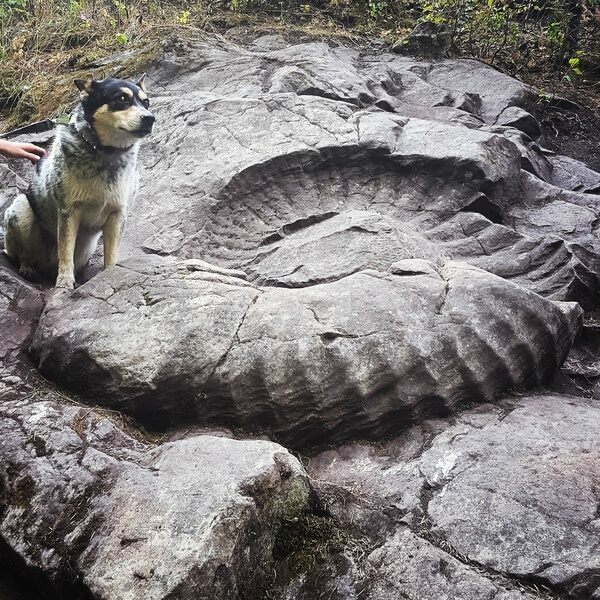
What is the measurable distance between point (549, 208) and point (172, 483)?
4695 millimetres

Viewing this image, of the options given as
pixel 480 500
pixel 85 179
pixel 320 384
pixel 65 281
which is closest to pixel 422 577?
pixel 480 500

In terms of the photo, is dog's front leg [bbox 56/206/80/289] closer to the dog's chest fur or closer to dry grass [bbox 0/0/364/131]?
the dog's chest fur

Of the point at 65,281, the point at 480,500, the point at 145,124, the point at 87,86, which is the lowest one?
the point at 65,281

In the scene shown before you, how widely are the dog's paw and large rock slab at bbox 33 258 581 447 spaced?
0.34m

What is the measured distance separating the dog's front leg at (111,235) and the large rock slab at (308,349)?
0.64 metres

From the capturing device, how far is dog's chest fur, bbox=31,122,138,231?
443cm

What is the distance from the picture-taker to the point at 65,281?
4449 mm

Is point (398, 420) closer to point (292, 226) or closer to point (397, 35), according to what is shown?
point (292, 226)

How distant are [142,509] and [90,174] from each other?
2750 mm

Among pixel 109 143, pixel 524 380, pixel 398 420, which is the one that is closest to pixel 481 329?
pixel 524 380

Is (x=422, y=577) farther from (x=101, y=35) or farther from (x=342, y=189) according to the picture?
(x=101, y=35)

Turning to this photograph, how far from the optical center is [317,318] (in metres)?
3.72

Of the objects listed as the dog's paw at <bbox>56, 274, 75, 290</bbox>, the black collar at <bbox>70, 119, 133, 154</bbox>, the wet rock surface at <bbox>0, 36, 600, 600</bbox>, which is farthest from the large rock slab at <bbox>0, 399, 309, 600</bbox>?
the black collar at <bbox>70, 119, 133, 154</bbox>

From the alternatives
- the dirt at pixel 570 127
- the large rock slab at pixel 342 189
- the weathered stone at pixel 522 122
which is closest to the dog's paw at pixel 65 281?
the large rock slab at pixel 342 189
